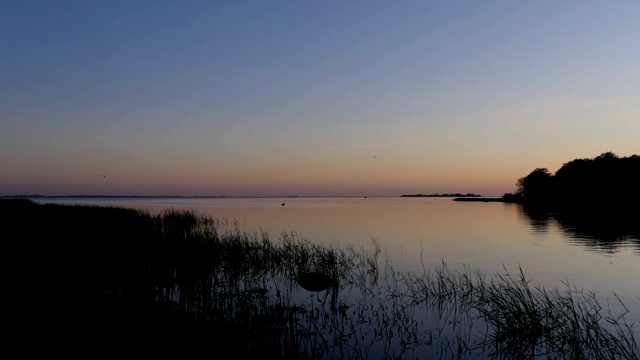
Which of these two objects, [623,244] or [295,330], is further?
[623,244]

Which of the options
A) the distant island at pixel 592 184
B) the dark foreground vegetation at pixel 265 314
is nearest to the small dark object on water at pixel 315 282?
the dark foreground vegetation at pixel 265 314

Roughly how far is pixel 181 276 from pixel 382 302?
805 cm

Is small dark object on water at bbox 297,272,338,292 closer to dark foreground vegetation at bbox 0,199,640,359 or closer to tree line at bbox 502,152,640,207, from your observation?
dark foreground vegetation at bbox 0,199,640,359

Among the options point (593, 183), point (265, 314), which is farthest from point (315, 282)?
point (593, 183)

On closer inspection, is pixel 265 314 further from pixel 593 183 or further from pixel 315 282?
pixel 593 183

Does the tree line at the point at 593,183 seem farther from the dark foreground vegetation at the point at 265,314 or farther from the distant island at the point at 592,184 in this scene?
the dark foreground vegetation at the point at 265,314

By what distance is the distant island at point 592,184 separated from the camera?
341 feet

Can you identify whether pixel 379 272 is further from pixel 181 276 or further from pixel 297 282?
pixel 181 276

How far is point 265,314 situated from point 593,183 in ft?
407

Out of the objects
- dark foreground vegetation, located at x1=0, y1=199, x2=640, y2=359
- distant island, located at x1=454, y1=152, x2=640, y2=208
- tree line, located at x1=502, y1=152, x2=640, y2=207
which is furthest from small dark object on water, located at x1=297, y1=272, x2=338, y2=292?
tree line, located at x1=502, y1=152, x2=640, y2=207

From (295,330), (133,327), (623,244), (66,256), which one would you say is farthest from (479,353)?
(623,244)

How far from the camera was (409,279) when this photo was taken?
19406 mm

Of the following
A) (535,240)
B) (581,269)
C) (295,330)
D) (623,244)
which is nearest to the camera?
(295,330)

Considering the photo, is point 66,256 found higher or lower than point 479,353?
higher
